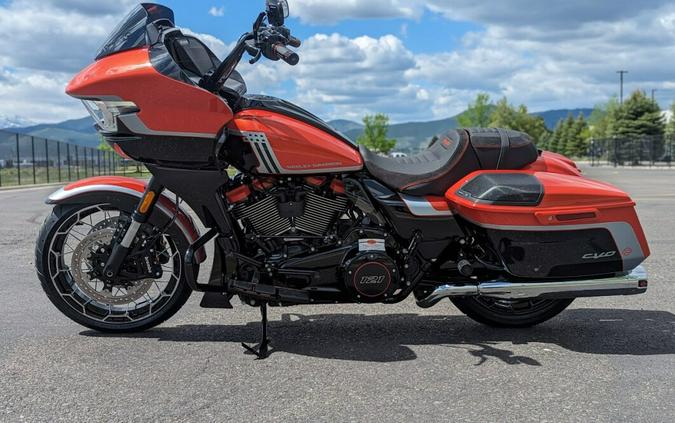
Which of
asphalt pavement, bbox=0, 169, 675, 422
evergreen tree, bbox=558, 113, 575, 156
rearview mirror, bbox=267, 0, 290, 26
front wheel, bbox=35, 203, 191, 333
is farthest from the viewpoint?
evergreen tree, bbox=558, 113, 575, 156

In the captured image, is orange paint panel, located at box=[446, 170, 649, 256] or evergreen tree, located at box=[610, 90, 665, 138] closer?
orange paint panel, located at box=[446, 170, 649, 256]

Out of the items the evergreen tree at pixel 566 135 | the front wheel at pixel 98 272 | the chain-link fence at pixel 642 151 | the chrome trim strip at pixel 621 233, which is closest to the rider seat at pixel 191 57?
the front wheel at pixel 98 272

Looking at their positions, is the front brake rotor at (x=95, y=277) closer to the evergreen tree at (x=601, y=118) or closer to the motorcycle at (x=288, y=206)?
the motorcycle at (x=288, y=206)

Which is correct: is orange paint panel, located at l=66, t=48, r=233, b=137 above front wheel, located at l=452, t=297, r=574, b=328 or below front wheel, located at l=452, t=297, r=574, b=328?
above

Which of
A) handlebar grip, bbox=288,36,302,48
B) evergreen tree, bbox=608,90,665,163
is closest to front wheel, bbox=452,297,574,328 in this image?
handlebar grip, bbox=288,36,302,48

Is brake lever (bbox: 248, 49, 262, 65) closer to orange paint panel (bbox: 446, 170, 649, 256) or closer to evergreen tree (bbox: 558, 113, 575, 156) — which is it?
orange paint panel (bbox: 446, 170, 649, 256)

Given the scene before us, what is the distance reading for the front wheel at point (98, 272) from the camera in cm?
409

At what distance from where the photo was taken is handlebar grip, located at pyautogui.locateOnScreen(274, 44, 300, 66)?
3713mm

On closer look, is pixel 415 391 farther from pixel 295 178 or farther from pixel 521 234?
pixel 295 178

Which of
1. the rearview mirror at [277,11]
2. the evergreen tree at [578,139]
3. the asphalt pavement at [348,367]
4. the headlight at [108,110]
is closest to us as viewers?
the asphalt pavement at [348,367]

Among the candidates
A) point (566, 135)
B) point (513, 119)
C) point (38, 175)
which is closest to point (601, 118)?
point (566, 135)

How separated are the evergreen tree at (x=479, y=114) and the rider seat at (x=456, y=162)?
93.9 metres

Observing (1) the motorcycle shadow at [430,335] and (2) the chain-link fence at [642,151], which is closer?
(1) the motorcycle shadow at [430,335]

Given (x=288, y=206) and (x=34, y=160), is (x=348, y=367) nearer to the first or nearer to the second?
(x=288, y=206)
